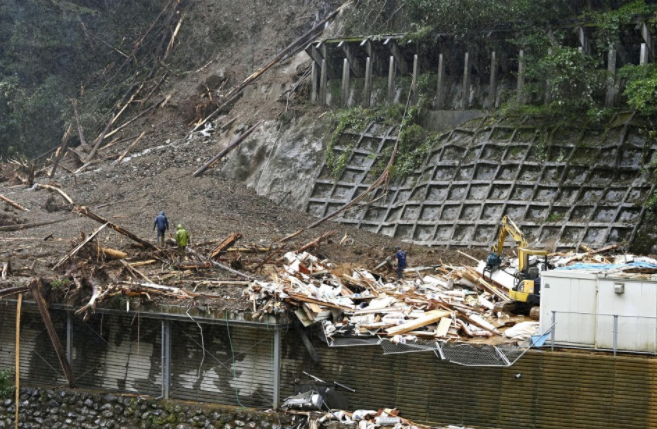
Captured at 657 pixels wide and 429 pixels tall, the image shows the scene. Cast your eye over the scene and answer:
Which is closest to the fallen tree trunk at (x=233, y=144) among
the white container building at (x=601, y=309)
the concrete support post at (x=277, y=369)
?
the concrete support post at (x=277, y=369)

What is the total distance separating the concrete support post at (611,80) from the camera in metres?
30.7

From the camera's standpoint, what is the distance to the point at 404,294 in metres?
22.5

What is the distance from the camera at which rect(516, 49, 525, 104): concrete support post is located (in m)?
32.3

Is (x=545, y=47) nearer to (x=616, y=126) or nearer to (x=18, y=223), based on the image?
(x=616, y=126)

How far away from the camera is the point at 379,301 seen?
2206 cm

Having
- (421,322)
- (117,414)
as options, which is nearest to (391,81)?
(421,322)

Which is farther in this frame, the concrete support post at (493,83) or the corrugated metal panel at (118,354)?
the concrete support post at (493,83)

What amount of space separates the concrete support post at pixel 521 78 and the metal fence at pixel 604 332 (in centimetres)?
1492

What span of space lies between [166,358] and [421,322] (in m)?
5.62

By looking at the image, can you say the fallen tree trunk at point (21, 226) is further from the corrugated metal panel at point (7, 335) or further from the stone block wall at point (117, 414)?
the stone block wall at point (117, 414)

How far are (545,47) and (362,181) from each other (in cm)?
781

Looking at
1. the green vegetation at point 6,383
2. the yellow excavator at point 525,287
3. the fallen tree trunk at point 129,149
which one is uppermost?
the fallen tree trunk at point 129,149

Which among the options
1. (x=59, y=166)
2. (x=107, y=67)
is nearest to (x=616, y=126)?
(x=59, y=166)

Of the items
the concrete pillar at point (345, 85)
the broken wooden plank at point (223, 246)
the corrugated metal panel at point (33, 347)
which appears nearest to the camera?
the corrugated metal panel at point (33, 347)
